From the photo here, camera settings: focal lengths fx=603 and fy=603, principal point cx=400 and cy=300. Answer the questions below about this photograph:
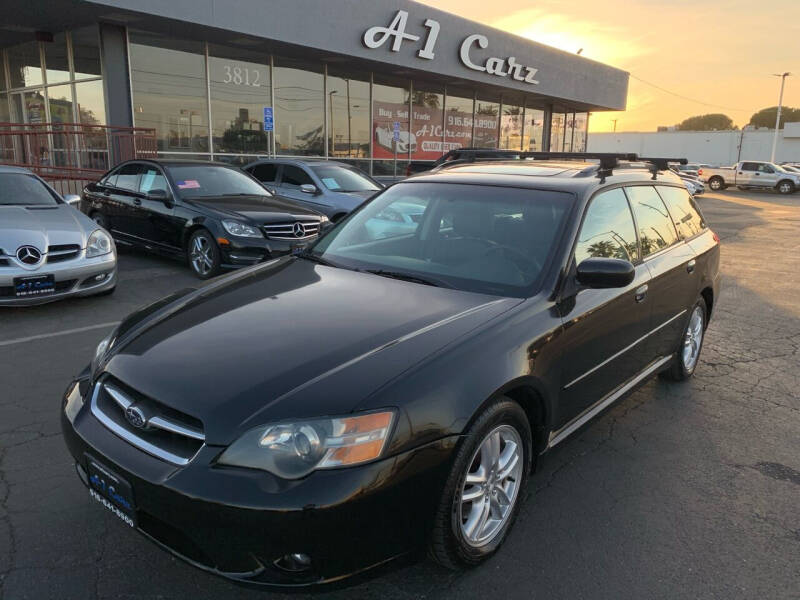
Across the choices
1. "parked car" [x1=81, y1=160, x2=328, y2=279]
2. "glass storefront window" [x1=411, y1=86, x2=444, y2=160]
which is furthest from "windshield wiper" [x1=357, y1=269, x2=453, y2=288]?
"glass storefront window" [x1=411, y1=86, x2=444, y2=160]

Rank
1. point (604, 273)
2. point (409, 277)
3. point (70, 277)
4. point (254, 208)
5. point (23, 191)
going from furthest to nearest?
point (254, 208)
point (23, 191)
point (70, 277)
point (409, 277)
point (604, 273)

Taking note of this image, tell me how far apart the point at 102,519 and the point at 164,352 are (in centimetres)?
92

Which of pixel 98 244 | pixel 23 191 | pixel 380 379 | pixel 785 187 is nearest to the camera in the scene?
pixel 380 379

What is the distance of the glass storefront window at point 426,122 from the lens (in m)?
22.8

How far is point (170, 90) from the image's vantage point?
50.8 ft

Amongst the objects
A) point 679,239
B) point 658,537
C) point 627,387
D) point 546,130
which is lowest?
point 658,537

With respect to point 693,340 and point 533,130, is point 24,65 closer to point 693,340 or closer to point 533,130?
point 693,340

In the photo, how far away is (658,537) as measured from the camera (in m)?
2.81

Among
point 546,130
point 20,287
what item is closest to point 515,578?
point 20,287

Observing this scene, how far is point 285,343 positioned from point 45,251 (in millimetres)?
4569

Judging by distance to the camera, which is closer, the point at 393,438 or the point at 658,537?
the point at 393,438

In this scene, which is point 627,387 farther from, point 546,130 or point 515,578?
point 546,130

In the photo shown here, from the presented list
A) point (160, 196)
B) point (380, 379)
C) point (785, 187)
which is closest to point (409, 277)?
point (380, 379)

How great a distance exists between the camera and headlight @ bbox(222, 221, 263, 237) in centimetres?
761
